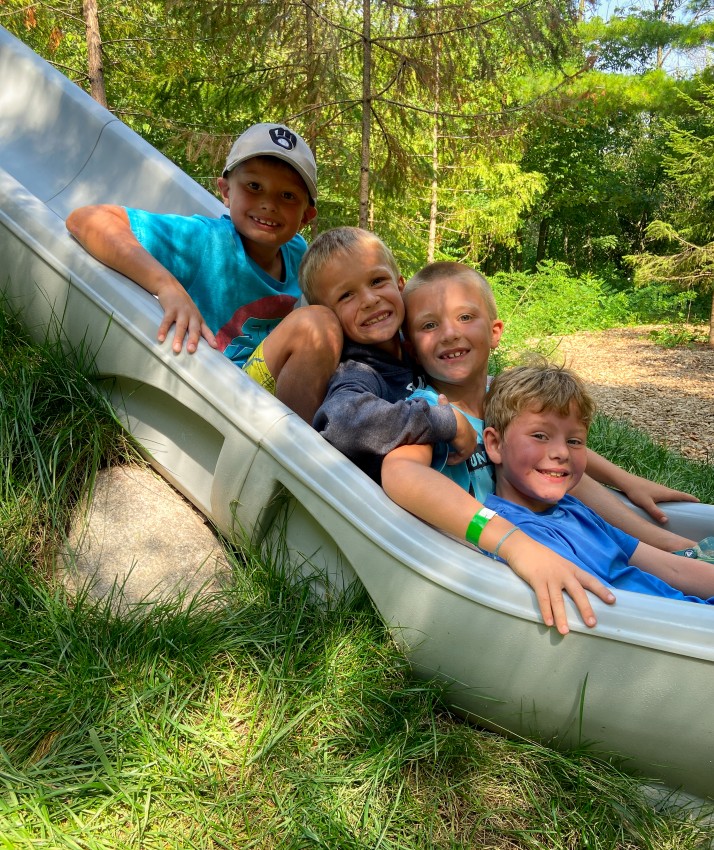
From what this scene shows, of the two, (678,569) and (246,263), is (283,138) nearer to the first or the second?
(246,263)

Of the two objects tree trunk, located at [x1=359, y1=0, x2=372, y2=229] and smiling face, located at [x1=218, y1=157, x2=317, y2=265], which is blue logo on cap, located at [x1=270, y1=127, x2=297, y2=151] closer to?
smiling face, located at [x1=218, y1=157, x2=317, y2=265]

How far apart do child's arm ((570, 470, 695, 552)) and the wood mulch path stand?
3.14m

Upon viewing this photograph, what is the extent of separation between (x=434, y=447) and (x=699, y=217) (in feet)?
37.1

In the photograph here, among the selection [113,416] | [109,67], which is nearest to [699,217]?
[109,67]

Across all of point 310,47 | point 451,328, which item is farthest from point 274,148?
point 310,47

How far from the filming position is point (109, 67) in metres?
7.99

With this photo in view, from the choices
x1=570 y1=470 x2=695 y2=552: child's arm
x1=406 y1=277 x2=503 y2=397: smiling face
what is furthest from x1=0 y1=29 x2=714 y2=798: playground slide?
x1=406 y1=277 x2=503 y2=397: smiling face

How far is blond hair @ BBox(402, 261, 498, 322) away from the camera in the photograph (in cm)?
221

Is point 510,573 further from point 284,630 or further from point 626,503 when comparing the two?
point 626,503

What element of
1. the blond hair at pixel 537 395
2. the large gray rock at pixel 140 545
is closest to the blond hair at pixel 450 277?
the blond hair at pixel 537 395

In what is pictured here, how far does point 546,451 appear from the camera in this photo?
6.70 ft

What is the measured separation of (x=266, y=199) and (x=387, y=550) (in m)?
1.43

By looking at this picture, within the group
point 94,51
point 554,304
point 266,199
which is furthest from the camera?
point 554,304

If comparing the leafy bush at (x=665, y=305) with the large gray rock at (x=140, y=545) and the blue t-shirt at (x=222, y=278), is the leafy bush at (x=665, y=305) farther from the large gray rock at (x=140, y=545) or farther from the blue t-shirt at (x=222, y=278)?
the large gray rock at (x=140, y=545)
